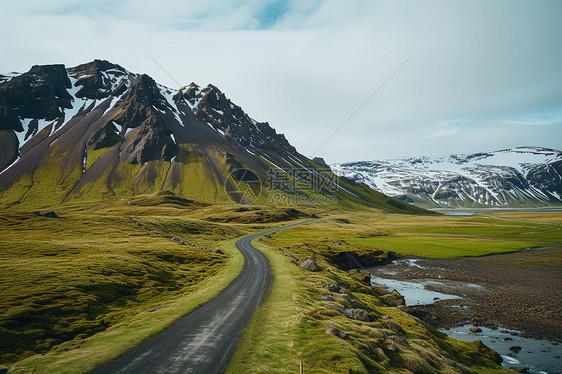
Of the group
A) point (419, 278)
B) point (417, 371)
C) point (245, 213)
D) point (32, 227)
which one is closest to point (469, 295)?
point (419, 278)

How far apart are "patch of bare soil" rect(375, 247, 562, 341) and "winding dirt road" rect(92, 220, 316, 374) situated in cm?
2920

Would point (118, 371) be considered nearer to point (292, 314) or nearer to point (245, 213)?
point (292, 314)

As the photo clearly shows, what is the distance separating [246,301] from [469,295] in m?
A: 46.2

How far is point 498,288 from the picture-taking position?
55688 mm

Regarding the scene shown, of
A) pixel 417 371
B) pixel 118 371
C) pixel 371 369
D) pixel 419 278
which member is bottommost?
pixel 419 278

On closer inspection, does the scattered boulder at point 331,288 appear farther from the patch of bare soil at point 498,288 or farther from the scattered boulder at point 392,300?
the patch of bare soil at point 498,288

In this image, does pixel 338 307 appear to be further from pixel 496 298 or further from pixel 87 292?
pixel 496 298

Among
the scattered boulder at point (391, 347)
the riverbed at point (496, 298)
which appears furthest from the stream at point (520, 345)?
the scattered boulder at point (391, 347)

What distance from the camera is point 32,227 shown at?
247 feet

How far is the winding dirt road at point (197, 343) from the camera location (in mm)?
16156

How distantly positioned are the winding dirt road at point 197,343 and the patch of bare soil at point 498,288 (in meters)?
29.2

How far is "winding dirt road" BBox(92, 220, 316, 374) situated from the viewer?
16.2m

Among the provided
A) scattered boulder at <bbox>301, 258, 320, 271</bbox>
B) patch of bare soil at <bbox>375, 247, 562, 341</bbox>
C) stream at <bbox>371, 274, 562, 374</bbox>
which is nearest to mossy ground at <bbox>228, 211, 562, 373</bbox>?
stream at <bbox>371, 274, 562, 374</bbox>

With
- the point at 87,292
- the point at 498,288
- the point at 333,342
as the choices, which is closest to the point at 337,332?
the point at 333,342
